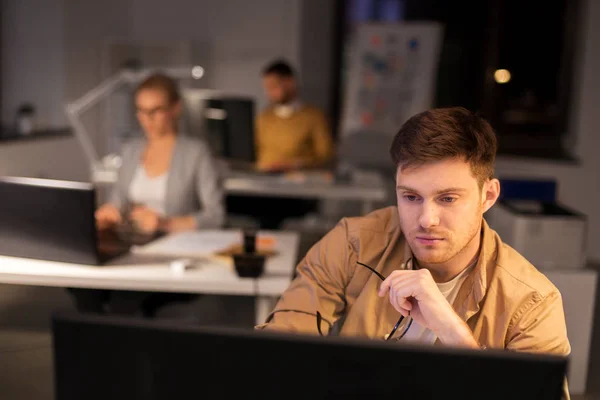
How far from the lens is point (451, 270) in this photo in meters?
1.41

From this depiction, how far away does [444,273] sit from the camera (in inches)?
55.9

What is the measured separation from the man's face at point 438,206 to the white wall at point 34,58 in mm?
5109

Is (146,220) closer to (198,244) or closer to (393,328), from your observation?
(198,244)

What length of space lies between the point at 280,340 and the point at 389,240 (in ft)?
2.78

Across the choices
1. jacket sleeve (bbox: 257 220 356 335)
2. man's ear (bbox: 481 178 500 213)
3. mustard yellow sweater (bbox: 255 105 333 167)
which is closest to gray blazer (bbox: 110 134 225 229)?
jacket sleeve (bbox: 257 220 356 335)

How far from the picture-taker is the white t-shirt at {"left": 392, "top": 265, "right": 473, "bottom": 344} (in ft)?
4.36

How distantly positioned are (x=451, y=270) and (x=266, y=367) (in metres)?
0.82

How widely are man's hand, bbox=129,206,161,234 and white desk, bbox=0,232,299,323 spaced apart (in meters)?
0.38

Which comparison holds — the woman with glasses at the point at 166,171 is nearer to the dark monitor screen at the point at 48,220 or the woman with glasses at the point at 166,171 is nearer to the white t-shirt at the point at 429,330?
the dark monitor screen at the point at 48,220

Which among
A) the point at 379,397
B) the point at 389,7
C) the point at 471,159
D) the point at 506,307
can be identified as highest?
the point at 389,7

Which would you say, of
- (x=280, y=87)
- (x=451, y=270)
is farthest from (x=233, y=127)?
(x=451, y=270)

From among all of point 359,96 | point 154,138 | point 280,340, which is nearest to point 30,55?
point 359,96

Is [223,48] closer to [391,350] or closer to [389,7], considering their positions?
[389,7]

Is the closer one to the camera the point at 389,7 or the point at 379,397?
the point at 379,397
